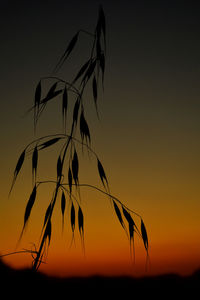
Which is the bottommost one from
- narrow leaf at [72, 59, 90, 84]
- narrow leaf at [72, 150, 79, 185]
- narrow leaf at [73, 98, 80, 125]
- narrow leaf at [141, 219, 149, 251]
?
narrow leaf at [141, 219, 149, 251]

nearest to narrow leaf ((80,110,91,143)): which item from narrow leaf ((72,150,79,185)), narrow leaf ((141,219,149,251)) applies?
narrow leaf ((72,150,79,185))

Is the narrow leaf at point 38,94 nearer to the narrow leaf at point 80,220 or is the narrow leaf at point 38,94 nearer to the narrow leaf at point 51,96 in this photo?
the narrow leaf at point 51,96

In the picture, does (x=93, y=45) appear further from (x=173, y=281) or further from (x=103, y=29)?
(x=173, y=281)

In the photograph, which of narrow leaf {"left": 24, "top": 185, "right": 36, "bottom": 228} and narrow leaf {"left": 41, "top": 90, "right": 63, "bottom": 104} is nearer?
narrow leaf {"left": 24, "top": 185, "right": 36, "bottom": 228}

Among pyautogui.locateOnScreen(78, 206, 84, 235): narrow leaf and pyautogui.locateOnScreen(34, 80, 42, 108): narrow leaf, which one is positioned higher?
pyautogui.locateOnScreen(34, 80, 42, 108): narrow leaf

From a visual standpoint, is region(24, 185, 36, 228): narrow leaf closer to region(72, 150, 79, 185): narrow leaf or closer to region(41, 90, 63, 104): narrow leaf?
region(72, 150, 79, 185): narrow leaf

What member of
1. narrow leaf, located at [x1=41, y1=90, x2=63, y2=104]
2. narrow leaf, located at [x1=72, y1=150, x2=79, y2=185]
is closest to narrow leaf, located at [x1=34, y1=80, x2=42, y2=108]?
narrow leaf, located at [x1=41, y1=90, x2=63, y2=104]

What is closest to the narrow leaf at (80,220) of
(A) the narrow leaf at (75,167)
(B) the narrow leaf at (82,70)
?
(A) the narrow leaf at (75,167)

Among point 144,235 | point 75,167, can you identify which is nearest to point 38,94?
point 75,167

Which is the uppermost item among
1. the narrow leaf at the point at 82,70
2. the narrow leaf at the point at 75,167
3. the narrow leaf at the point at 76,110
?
the narrow leaf at the point at 82,70

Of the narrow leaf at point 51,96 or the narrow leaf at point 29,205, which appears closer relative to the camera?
the narrow leaf at point 29,205

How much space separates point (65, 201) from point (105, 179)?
12.3 inches

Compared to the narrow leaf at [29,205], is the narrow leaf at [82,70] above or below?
above

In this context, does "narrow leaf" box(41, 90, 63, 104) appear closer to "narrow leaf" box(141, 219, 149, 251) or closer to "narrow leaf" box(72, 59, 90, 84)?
"narrow leaf" box(72, 59, 90, 84)
